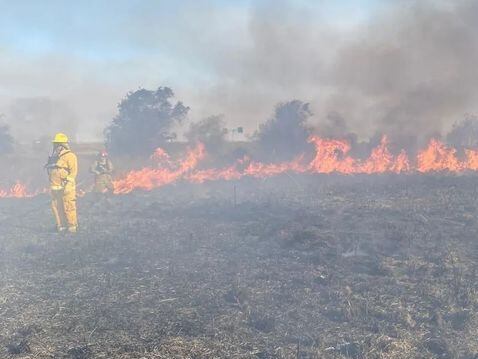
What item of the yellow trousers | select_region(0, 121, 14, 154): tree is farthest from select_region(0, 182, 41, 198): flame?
the yellow trousers

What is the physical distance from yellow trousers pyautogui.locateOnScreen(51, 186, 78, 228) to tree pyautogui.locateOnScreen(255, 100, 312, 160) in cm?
1647

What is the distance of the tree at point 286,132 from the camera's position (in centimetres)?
3042

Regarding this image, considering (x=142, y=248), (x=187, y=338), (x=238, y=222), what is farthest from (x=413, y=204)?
(x=187, y=338)

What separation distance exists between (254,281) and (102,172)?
13.5 metres

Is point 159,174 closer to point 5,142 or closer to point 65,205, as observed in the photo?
point 65,205

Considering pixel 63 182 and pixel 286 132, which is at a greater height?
pixel 286 132

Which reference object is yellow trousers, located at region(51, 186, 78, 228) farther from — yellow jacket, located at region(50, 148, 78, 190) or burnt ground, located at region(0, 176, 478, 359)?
burnt ground, located at region(0, 176, 478, 359)

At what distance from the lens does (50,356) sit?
23.2ft

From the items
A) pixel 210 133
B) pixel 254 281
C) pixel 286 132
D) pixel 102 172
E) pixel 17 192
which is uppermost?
pixel 210 133

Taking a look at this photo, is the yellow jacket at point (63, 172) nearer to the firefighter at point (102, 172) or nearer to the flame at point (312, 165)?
the firefighter at point (102, 172)

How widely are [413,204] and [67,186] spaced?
42.7 ft

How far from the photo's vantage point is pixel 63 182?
52.5 ft

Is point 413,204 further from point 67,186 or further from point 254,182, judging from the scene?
point 67,186

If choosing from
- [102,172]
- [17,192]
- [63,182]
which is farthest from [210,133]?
[63,182]
